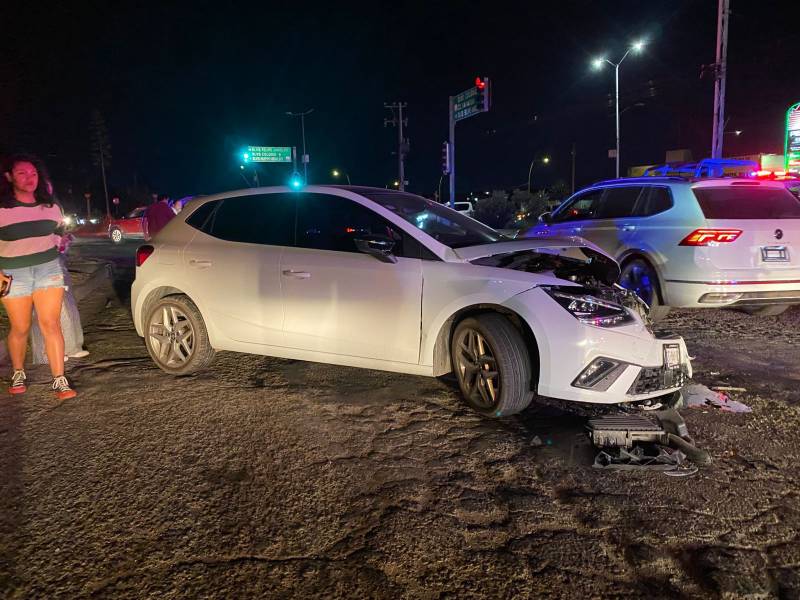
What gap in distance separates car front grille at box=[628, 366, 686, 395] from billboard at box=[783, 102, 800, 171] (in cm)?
2797

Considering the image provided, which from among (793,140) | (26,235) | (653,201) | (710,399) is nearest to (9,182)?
(26,235)

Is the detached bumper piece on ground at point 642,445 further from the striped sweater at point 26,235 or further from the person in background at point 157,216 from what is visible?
the person in background at point 157,216

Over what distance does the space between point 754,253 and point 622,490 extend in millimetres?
3980

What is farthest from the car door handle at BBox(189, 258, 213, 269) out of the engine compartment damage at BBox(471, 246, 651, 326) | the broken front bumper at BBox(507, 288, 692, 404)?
the broken front bumper at BBox(507, 288, 692, 404)

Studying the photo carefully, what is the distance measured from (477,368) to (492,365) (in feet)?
0.41

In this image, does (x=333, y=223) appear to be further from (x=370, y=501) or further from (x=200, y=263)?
(x=370, y=501)

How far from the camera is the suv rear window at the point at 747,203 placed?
6059 millimetres

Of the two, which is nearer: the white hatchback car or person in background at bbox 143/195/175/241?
the white hatchback car

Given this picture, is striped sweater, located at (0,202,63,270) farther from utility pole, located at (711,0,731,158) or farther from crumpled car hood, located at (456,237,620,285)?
utility pole, located at (711,0,731,158)

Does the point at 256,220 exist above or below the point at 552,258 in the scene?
above

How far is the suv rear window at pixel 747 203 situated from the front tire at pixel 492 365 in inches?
138

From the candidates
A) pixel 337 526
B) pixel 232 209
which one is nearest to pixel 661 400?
pixel 337 526

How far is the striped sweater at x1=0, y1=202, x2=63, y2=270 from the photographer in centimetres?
421

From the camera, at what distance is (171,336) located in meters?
5.08
